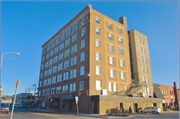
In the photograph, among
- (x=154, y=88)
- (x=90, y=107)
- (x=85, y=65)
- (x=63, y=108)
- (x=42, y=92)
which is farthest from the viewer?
(x=42, y=92)

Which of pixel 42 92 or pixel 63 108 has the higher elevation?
pixel 42 92

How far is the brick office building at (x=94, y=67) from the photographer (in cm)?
3331

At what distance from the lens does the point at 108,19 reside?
42156 mm

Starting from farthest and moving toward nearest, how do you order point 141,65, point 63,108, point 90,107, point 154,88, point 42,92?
point 42,92 → point 154,88 → point 141,65 → point 63,108 → point 90,107

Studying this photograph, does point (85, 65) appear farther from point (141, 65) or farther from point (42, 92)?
point (42, 92)

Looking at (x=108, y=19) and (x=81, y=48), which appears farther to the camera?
(x=108, y=19)

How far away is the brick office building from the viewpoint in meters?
33.3

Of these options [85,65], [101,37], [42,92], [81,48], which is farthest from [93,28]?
[42,92]

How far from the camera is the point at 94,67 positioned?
34.9 m

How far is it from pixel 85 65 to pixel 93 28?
9816 mm

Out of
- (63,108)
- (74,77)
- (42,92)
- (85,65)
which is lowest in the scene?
(63,108)

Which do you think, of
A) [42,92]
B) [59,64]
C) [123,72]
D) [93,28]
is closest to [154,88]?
[123,72]

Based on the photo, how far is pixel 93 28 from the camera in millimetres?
37750

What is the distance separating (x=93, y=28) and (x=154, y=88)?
30269 millimetres
